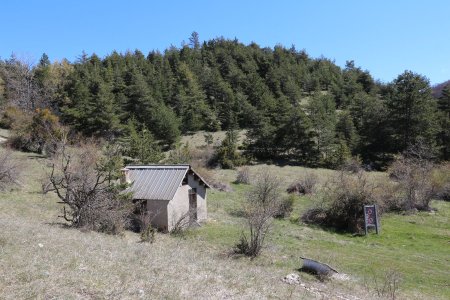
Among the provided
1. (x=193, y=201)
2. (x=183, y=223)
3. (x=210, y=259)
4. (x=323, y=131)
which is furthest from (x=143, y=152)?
(x=210, y=259)

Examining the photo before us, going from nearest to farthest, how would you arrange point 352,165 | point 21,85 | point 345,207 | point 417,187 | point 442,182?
point 345,207 → point 417,187 → point 442,182 → point 352,165 → point 21,85

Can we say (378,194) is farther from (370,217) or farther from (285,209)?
(285,209)

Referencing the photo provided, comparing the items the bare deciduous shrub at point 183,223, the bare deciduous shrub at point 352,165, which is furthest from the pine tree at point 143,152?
the bare deciduous shrub at point 352,165

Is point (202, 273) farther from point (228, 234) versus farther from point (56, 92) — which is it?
point (56, 92)

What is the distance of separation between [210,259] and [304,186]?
23.6 m

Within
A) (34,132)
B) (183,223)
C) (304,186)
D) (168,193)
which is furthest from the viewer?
(34,132)

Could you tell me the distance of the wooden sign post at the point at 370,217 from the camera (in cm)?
2406

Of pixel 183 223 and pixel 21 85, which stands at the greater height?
pixel 21 85

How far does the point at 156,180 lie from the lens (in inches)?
977

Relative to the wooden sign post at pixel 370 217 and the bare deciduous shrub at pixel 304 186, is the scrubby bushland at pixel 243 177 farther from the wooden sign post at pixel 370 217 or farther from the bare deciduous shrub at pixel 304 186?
the wooden sign post at pixel 370 217

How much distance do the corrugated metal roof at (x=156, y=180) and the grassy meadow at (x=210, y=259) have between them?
2.98 metres

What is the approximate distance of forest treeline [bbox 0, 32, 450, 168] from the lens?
175 feet

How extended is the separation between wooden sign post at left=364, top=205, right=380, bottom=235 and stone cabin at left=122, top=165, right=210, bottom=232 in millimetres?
10713

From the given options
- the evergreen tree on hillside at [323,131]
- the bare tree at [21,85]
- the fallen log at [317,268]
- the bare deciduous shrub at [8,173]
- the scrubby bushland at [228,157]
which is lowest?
the fallen log at [317,268]
